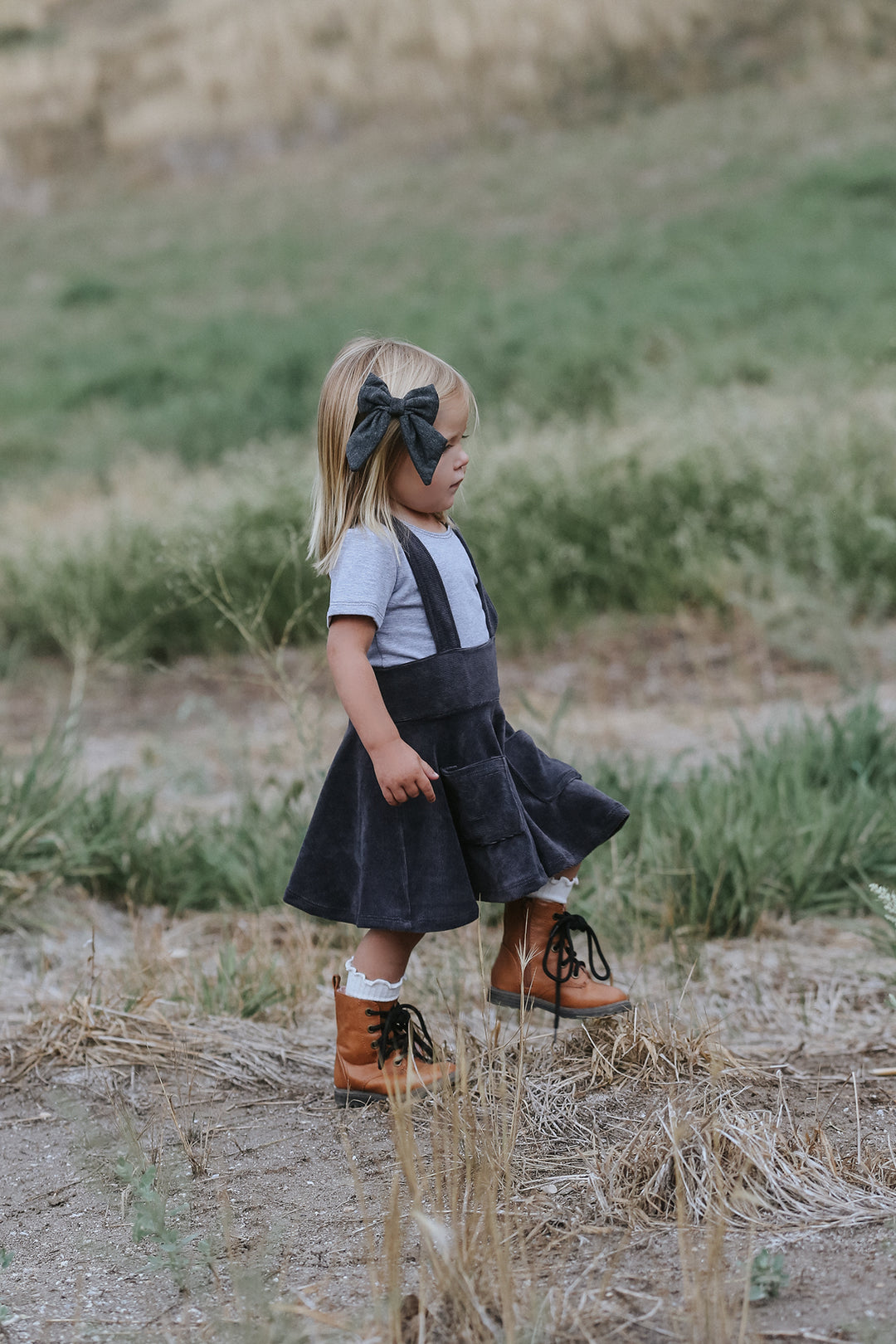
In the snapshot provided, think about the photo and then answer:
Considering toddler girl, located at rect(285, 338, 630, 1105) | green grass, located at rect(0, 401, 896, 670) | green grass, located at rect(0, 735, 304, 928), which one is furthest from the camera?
green grass, located at rect(0, 401, 896, 670)

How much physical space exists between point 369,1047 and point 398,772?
56 centimetres

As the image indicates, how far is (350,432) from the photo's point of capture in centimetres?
224

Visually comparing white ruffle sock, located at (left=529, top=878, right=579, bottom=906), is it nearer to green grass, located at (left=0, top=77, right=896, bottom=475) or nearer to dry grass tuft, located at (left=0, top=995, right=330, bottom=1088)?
dry grass tuft, located at (left=0, top=995, right=330, bottom=1088)

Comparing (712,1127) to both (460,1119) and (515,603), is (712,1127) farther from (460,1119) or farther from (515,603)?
(515,603)

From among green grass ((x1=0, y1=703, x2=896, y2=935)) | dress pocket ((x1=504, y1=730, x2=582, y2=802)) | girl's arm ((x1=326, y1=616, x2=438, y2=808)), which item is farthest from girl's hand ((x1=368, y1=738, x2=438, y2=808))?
green grass ((x1=0, y1=703, x2=896, y2=935))

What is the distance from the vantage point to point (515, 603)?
6.86 m

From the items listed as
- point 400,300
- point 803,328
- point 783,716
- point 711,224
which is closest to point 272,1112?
point 783,716

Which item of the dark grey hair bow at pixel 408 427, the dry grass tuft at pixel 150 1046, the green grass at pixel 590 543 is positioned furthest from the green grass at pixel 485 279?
the dry grass tuft at pixel 150 1046

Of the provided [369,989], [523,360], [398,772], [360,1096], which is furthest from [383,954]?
[523,360]

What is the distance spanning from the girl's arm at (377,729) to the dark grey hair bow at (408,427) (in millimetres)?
313

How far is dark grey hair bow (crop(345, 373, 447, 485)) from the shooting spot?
6.98 ft

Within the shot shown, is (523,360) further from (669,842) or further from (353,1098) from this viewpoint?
(353,1098)

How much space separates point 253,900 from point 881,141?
2002 centimetres

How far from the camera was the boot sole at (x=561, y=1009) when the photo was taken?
2.28 m
